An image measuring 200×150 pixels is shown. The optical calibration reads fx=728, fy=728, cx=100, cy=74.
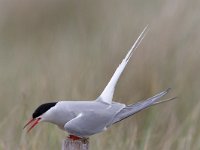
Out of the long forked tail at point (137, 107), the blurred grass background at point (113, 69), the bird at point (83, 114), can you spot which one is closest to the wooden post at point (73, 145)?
the bird at point (83, 114)

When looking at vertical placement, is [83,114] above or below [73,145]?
above

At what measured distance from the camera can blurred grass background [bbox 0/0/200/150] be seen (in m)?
5.18

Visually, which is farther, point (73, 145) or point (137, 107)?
point (137, 107)

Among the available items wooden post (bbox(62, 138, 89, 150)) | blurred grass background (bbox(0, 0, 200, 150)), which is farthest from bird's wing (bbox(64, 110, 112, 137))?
blurred grass background (bbox(0, 0, 200, 150))

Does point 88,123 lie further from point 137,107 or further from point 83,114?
point 137,107

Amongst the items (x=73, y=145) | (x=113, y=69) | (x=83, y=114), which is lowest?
(x=73, y=145)

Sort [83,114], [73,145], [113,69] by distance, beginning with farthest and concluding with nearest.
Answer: [113,69]
[83,114]
[73,145]

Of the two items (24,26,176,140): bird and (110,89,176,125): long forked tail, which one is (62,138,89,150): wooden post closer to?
(24,26,176,140): bird

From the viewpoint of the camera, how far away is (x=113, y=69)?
19.9 feet

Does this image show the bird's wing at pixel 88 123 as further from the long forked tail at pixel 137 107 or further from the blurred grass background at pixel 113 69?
the blurred grass background at pixel 113 69

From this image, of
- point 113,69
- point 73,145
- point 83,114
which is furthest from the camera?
point 113,69

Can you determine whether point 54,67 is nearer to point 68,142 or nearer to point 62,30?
point 62,30

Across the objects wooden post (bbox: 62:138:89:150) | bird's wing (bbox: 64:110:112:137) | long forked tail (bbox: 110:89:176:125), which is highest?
long forked tail (bbox: 110:89:176:125)

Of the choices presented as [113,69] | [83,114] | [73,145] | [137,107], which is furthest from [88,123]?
[113,69]
